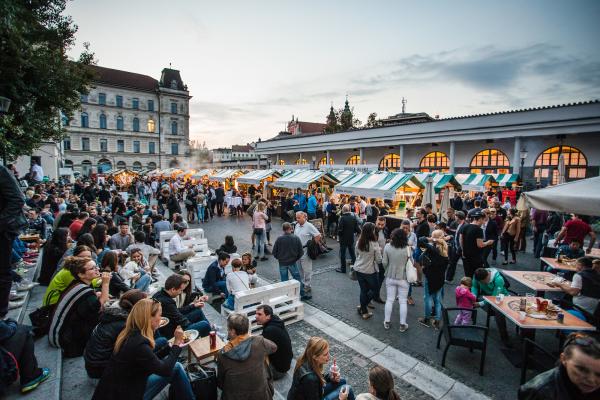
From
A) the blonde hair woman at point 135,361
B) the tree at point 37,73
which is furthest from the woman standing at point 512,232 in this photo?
the tree at point 37,73

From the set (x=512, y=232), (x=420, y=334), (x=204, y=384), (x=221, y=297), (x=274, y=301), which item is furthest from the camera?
(x=512, y=232)

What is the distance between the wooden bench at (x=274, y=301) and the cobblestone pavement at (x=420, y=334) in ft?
2.70

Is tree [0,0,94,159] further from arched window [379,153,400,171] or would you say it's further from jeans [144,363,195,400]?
arched window [379,153,400,171]

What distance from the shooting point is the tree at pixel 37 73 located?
9742 mm

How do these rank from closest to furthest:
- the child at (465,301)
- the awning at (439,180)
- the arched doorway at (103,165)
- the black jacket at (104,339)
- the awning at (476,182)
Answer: the black jacket at (104,339) < the child at (465,301) < the awning at (439,180) < the awning at (476,182) < the arched doorway at (103,165)

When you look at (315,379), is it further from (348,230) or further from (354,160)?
(354,160)

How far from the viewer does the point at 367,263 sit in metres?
5.74

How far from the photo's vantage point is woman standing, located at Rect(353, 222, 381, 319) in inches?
226

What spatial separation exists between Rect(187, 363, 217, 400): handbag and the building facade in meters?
Answer: 59.9

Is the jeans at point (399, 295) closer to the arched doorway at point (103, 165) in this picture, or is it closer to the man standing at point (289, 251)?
the man standing at point (289, 251)

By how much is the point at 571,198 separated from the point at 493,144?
73.6 ft

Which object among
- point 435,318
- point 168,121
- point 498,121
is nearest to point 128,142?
point 168,121

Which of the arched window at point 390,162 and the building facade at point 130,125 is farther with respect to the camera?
the building facade at point 130,125

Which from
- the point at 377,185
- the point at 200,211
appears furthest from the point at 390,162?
the point at 200,211
